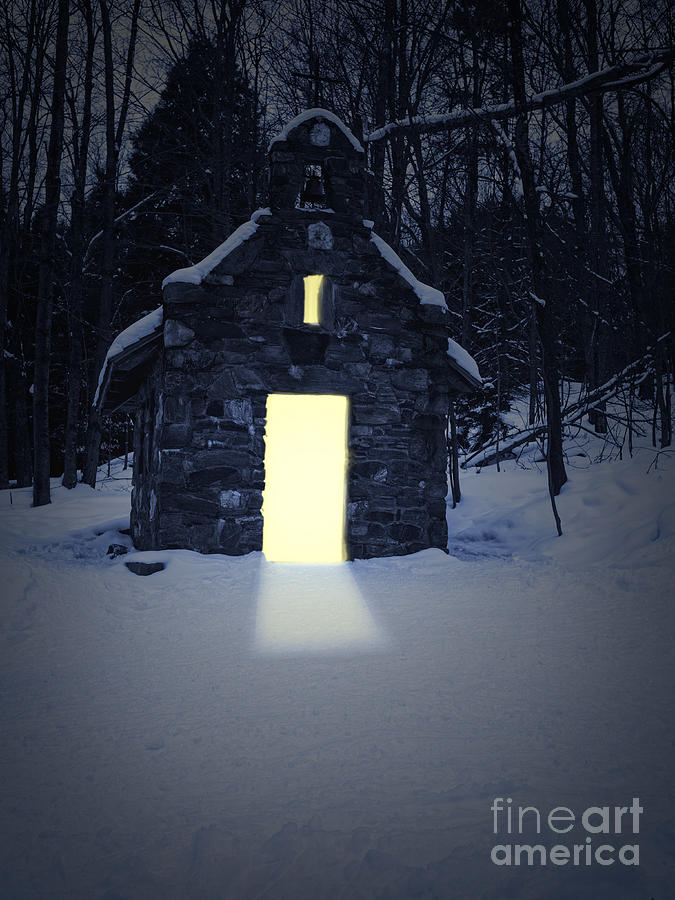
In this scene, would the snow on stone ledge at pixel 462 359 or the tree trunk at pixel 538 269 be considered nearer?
the snow on stone ledge at pixel 462 359

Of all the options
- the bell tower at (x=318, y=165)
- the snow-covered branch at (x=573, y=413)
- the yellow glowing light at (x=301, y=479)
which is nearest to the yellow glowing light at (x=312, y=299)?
the bell tower at (x=318, y=165)

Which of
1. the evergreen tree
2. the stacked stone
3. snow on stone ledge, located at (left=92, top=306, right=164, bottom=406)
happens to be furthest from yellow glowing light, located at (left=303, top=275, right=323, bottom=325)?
the evergreen tree

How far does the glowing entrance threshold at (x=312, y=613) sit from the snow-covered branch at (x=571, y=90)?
6633mm

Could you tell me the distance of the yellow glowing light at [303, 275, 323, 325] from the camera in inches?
282

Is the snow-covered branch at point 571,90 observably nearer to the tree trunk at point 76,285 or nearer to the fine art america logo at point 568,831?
the fine art america logo at point 568,831

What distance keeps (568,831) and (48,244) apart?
12.9 m

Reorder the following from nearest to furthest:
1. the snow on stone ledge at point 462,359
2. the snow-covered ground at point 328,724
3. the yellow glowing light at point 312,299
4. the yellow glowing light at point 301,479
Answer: the snow-covered ground at point 328,724, the yellow glowing light at point 312,299, the snow on stone ledge at point 462,359, the yellow glowing light at point 301,479

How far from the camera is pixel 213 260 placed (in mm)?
6863

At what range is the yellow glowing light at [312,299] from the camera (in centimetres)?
716

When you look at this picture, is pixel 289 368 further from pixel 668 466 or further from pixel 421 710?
pixel 668 466

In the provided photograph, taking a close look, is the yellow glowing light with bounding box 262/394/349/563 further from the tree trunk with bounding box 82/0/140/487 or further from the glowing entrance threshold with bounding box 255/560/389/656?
the tree trunk with bounding box 82/0/140/487

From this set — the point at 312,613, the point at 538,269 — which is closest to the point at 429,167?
the point at 538,269

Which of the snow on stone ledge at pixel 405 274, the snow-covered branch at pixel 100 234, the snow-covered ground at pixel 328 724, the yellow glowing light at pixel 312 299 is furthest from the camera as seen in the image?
the snow-covered branch at pixel 100 234

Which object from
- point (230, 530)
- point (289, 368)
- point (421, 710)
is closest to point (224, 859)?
point (421, 710)
